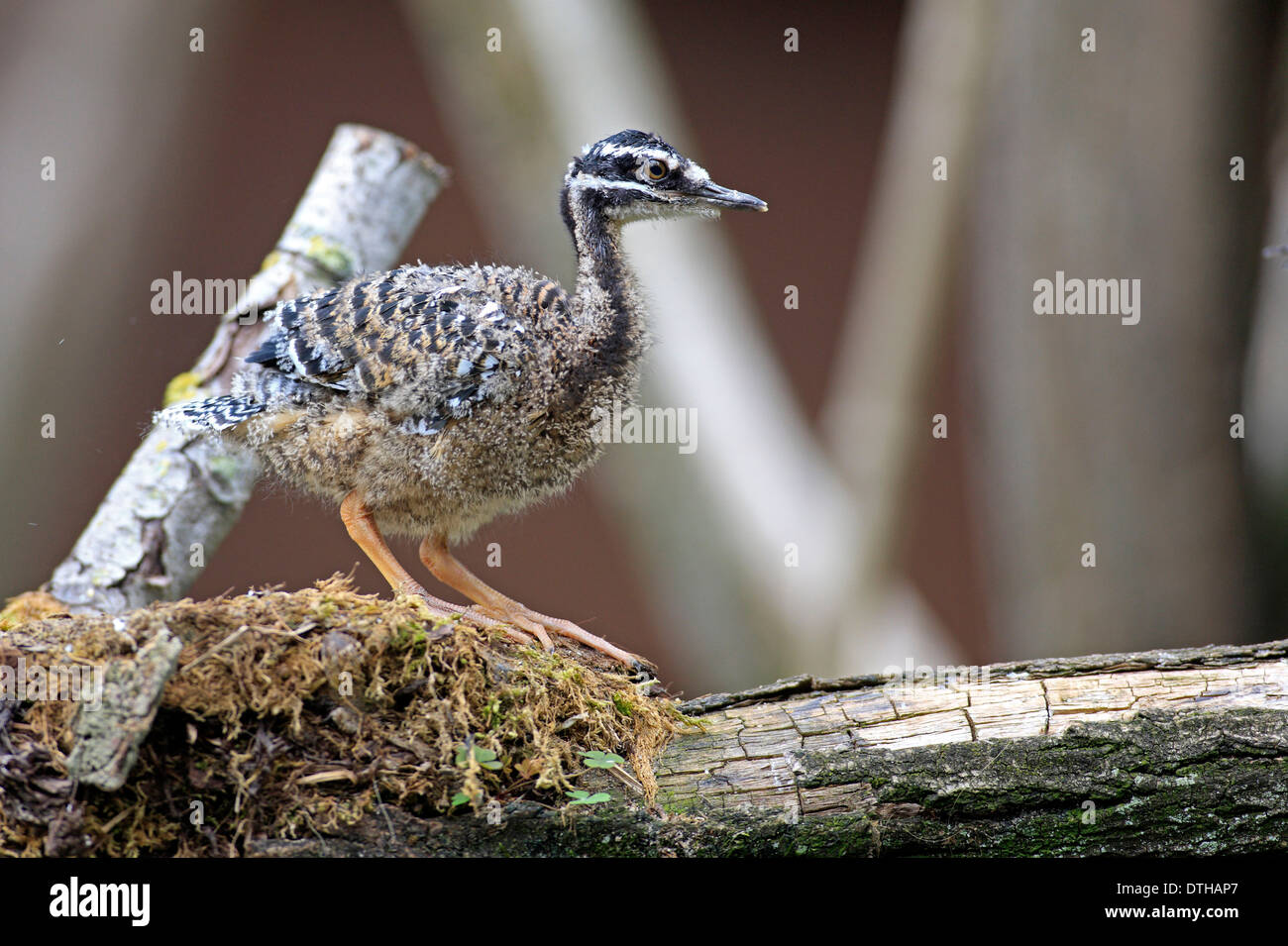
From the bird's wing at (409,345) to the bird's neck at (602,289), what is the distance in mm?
315

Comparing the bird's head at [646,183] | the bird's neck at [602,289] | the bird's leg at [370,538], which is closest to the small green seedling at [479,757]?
the bird's leg at [370,538]

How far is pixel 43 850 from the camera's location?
2906 millimetres

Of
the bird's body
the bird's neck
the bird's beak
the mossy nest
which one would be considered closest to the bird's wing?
the bird's body

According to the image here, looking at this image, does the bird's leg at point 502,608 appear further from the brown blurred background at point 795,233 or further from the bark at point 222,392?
the bark at point 222,392

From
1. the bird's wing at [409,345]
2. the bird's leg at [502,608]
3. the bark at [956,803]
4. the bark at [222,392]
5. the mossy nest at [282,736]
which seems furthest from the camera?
the bark at [222,392]

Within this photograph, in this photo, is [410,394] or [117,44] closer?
[410,394]

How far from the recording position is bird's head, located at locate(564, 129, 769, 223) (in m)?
4.60

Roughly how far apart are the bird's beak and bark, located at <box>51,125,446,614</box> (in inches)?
77.6

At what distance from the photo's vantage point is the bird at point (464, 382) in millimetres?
4262

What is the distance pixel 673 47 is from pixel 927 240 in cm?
293

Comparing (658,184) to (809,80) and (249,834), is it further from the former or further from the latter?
(809,80)

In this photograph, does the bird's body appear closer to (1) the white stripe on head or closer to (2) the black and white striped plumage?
(2) the black and white striped plumage

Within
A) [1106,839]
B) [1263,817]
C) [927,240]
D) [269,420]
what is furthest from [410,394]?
[927,240]

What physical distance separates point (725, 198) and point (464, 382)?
50.2 inches
